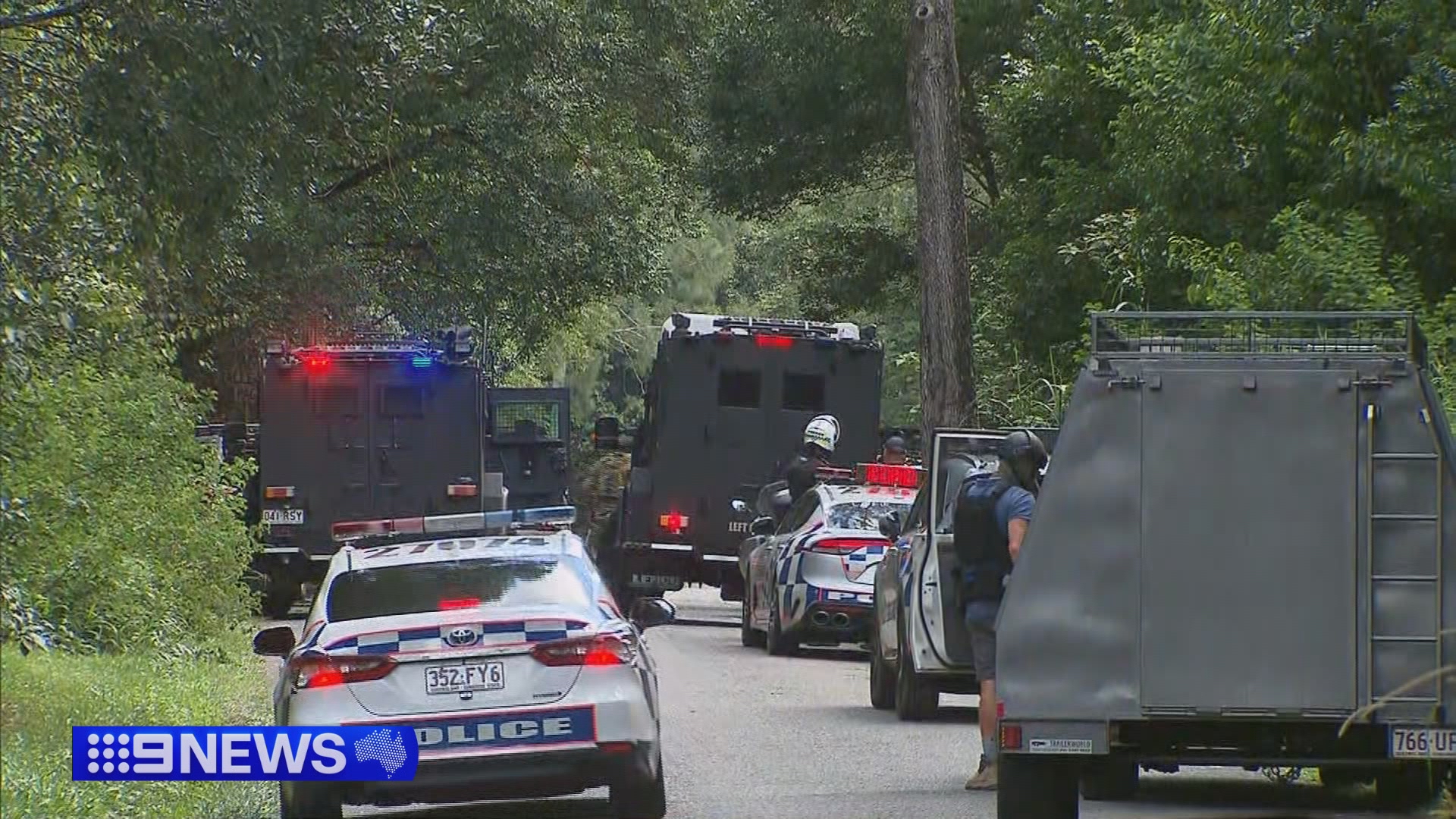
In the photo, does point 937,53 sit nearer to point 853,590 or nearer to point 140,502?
point 853,590

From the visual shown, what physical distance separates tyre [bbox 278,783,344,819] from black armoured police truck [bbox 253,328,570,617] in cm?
1623

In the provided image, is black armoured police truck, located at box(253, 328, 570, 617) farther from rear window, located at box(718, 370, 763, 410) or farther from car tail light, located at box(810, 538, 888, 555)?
car tail light, located at box(810, 538, 888, 555)

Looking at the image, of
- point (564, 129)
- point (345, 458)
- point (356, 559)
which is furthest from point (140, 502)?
point (564, 129)

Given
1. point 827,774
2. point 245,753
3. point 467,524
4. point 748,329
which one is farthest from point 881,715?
point 748,329

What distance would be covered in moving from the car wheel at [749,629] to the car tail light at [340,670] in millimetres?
13266

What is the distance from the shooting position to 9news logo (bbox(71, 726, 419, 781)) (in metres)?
8.06

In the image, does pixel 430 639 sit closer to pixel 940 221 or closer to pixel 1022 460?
pixel 1022 460

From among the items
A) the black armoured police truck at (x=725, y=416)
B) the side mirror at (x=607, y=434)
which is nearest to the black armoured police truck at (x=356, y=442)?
the side mirror at (x=607, y=434)

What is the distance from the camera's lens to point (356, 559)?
38.4 feet

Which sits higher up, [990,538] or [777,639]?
[990,538]

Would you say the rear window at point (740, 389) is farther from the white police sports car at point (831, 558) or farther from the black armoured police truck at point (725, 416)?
the white police sports car at point (831, 558)

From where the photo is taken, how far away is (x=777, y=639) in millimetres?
22141

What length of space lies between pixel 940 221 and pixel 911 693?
1010cm

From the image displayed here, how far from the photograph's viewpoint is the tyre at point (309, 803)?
34.1ft
